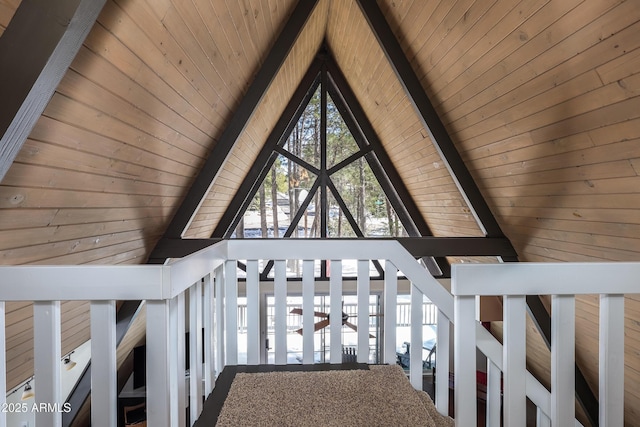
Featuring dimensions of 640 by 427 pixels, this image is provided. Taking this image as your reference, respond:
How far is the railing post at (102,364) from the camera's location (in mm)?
898

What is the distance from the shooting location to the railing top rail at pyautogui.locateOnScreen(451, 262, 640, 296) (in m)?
0.84

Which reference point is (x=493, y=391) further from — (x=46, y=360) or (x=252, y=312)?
(x=46, y=360)

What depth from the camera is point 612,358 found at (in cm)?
89

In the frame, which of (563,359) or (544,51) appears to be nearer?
(563,359)

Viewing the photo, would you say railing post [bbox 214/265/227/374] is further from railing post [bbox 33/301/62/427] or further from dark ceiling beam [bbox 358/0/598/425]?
dark ceiling beam [bbox 358/0/598/425]

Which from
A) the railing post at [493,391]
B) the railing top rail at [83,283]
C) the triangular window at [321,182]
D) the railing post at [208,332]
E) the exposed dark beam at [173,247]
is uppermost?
the triangular window at [321,182]

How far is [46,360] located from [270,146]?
3563mm

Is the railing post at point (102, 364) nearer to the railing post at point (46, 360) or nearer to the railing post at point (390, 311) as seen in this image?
the railing post at point (46, 360)

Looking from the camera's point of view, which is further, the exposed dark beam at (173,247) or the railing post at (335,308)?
the exposed dark beam at (173,247)

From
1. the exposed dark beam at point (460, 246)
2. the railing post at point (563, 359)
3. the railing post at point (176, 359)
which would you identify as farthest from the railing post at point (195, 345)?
the exposed dark beam at point (460, 246)

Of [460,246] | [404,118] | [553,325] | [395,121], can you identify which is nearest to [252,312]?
[553,325]

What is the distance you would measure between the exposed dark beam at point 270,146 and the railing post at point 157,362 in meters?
3.49

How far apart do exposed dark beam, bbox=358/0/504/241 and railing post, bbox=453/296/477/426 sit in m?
2.16

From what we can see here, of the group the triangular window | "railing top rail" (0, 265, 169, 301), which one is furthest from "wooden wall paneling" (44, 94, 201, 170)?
the triangular window
